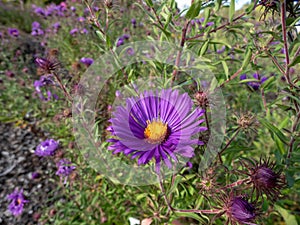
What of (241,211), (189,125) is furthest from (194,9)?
(241,211)

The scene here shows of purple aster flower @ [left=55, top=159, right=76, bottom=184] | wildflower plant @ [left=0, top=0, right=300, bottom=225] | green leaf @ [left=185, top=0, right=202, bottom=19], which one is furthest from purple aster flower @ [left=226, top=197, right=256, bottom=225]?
purple aster flower @ [left=55, top=159, right=76, bottom=184]

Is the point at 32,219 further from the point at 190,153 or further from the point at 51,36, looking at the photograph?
the point at 51,36

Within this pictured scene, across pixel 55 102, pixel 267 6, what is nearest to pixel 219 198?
pixel 267 6

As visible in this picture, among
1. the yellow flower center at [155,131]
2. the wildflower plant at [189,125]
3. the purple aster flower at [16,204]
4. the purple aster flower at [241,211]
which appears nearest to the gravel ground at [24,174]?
the purple aster flower at [16,204]

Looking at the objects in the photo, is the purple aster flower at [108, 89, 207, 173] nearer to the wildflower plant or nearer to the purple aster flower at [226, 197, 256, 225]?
the wildflower plant

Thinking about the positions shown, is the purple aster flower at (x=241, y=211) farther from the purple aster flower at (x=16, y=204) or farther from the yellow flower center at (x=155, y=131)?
the purple aster flower at (x=16, y=204)
